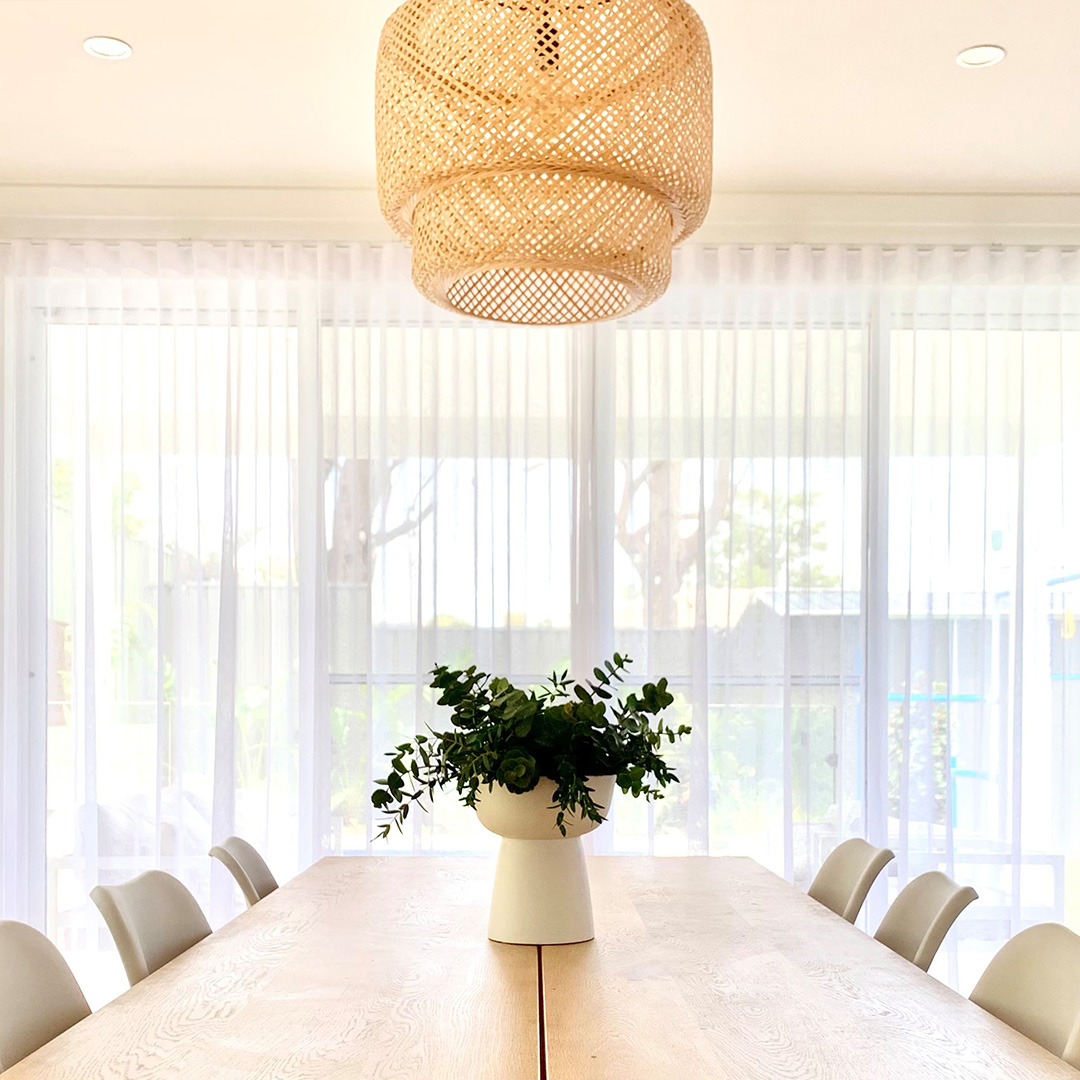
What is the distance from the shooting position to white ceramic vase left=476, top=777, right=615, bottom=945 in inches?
70.0

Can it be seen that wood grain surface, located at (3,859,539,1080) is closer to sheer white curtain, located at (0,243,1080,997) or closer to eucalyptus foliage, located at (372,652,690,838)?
eucalyptus foliage, located at (372,652,690,838)

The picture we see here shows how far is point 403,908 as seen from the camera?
217 cm

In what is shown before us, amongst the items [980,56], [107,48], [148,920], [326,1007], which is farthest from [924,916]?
[107,48]

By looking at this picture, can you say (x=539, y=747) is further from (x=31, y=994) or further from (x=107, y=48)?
(x=107, y=48)

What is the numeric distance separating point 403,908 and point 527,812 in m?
0.55

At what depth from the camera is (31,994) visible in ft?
5.04

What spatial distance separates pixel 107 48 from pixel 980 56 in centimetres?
222

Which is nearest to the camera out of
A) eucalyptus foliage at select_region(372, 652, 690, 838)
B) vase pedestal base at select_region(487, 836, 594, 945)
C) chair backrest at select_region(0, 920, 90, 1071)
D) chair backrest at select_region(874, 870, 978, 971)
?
chair backrest at select_region(0, 920, 90, 1071)

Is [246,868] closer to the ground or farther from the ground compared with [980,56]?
closer to the ground

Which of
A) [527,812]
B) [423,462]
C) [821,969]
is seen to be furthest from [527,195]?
[423,462]

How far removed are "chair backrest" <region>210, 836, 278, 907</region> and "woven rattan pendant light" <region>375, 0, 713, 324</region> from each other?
1277 mm

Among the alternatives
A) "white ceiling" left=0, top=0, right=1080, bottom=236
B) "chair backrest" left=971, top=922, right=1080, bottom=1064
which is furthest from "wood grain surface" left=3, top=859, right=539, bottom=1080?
"white ceiling" left=0, top=0, right=1080, bottom=236

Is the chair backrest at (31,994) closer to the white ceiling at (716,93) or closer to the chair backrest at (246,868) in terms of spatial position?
the chair backrest at (246,868)

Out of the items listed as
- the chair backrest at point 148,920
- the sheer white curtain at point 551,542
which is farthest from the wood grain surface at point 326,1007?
the sheer white curtain at point 551,542
